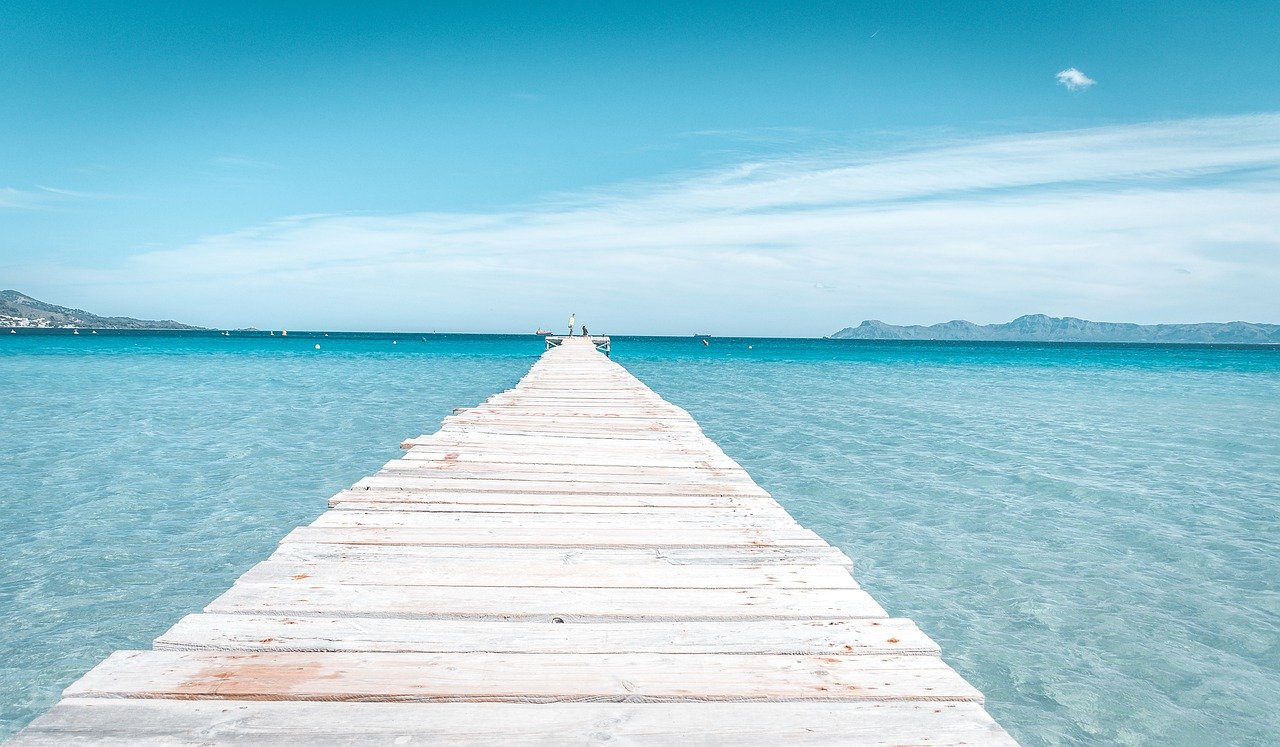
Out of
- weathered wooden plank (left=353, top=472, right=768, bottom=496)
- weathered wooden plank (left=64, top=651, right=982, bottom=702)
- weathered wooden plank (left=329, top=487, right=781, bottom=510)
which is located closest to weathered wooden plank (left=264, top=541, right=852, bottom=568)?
weathered wooden plank (left=329, top=487, right=781, bottom=510)

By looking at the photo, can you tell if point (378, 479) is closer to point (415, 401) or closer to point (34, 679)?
point (34, 679)

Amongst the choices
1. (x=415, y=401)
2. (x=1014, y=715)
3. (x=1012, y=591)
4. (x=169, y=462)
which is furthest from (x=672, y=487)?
(x=415, y=401)

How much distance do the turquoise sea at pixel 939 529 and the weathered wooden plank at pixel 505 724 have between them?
2.65 m

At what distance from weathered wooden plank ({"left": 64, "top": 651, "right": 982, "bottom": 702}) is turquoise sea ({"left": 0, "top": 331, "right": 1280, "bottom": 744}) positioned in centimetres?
248

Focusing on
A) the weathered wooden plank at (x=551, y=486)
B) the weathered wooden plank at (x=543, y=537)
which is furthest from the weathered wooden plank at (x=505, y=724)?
the weathered wooden plank at (x=551, y=486)

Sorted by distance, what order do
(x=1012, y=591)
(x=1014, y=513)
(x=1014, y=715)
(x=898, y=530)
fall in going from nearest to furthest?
(x=1014, y=715) → (x=1012, y=591) → (x=898, y=530) → (x=1014, y=513)

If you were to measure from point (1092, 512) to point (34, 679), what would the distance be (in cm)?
945

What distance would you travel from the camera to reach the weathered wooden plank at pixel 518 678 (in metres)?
1.94

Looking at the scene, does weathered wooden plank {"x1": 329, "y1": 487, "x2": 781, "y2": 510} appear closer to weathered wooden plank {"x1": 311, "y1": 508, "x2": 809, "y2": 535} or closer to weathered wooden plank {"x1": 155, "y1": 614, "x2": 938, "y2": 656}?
weathered wooden plank {"x1": 311, "y1": 508, "x2": 809, "y2": 535}

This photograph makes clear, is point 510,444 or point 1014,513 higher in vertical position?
point 510,444

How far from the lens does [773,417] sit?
53.3 ft

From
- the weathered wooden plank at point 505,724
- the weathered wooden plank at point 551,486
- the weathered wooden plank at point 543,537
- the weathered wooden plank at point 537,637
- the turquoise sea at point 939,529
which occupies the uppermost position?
the weathered wooden plank at point 551,486

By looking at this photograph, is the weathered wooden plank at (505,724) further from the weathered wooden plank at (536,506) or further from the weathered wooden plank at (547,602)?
the weathered wooden plank at (536,506)

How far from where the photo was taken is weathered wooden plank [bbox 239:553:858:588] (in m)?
2.81
